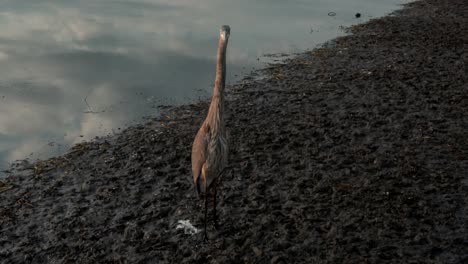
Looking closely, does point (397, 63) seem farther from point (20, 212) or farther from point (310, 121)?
point (20, 212)

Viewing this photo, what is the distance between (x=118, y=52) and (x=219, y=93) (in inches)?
650

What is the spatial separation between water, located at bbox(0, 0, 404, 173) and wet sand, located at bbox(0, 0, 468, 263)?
2103mm

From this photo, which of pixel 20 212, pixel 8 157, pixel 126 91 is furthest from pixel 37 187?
pixel 126 91

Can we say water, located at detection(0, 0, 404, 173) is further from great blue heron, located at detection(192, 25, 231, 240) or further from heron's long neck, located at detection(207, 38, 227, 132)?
heron's long neck, located at detection(207, 38, 227, 132)

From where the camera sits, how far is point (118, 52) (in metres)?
22.7

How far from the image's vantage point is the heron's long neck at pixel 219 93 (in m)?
7.25

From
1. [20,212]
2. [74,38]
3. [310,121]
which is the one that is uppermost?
[74,38]

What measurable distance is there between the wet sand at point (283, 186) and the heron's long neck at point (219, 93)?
2009mm

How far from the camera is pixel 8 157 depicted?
12477mm

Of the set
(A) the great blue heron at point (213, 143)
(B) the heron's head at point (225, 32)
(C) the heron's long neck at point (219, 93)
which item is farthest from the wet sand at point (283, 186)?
(B) the heron's head at point (225, 32)

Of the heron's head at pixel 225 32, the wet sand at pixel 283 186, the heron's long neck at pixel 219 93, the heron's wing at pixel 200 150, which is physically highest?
the heron's head at pixel 225 32

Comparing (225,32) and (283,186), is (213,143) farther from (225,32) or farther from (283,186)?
(283,186)

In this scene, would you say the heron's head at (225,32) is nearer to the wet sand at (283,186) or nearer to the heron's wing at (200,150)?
the heron's wing at (200,150)

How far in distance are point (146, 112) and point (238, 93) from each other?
10.3 ft
